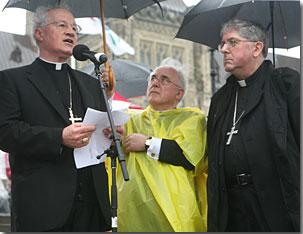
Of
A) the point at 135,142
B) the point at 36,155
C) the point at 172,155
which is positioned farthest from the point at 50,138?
the point at 172,155

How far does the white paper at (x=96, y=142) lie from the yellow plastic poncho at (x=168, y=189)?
31.1 inches

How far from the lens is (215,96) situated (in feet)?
16.0

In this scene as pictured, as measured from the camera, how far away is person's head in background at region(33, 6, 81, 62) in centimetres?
433

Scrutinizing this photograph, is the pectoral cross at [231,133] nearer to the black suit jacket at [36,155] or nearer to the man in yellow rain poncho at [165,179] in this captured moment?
the man in yellow rain poncho at [165,179]

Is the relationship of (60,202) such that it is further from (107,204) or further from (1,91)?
(1,91)

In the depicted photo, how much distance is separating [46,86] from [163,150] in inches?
45.1

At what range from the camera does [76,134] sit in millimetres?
3824

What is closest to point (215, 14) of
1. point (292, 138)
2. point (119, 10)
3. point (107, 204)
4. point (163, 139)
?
point (119, 10)

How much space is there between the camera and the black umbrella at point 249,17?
5367mm

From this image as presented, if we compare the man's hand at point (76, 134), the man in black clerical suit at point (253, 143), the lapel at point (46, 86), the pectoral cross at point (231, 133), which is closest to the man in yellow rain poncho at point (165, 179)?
the man in black clerical suit at point (253, 143)

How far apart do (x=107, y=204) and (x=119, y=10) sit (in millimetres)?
2043

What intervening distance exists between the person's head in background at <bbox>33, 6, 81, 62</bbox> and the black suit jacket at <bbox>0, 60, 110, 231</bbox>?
253 mm

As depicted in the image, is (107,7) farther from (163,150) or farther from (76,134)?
(76,134)

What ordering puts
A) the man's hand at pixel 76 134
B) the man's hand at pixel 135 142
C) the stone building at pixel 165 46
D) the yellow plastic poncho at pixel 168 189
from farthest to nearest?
the stone building at pixel 165 46 < the man's hand at pixel 135 142 < the yellow plastic poncho at pixel 168 189 < the man's hand at pixel 76 134
